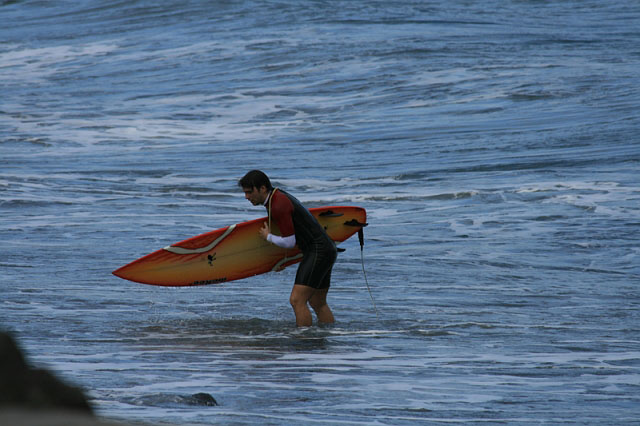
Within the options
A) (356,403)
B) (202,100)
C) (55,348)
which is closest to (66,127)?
(202,100)

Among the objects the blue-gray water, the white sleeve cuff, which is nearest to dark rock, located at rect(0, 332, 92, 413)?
the blue-gray water

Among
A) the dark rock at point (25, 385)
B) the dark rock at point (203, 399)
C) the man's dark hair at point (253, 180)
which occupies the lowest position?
the dark rock at point (203, 399)

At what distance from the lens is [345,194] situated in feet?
56.3

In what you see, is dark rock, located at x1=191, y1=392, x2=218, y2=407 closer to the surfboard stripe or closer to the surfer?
the surfer

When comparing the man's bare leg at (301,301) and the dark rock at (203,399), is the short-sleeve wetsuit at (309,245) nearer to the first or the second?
the man's bare leg at (301,301)

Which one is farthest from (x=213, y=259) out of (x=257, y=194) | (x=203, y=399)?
(x=203, y=399)

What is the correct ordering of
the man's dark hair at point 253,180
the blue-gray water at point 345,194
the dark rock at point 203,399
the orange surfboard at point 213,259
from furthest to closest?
the orange surfboard at point 213,259
the man's dark hair at point 253,180
the blue-gray water at point 345,194
the dark rock at point 203,399

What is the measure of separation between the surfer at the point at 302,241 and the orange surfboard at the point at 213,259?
0.83 meters

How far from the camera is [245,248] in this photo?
9078 millimetres

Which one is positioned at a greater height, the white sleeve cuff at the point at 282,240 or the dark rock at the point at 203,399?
the white sleeve cuff at the point at 282,240

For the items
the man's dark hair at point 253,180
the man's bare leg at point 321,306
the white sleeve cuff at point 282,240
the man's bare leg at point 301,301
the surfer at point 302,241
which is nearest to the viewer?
the man's dark hair at point 253,180

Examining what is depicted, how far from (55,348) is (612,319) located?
4804 millimetres

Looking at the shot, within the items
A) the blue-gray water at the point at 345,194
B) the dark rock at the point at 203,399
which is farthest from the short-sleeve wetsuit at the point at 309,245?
the dark rock at the point at 203,399

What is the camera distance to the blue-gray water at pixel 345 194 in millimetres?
6719
